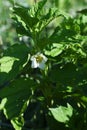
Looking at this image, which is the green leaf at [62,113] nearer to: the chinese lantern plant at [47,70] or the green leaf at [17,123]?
the chinese lantern plant at [47,70]

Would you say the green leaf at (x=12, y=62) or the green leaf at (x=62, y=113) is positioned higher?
Result: the green leaf at (x=12, y=62)

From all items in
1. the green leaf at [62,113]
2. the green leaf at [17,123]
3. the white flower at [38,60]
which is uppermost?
the white flower at [38,60]

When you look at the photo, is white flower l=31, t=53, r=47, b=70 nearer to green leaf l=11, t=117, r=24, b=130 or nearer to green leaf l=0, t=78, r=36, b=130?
green leaf l=0, t=78, r=36, b=130

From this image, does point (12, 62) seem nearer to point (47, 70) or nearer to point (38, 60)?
point (38, 60)

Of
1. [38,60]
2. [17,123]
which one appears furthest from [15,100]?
[38,60]

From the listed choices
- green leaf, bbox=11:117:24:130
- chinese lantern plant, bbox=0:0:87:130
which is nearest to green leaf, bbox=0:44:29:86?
chinese lantern plant, bbox=0:0:87:130

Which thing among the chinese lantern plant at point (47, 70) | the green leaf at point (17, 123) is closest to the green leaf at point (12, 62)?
the chinese lantern plant at point (47, 70)

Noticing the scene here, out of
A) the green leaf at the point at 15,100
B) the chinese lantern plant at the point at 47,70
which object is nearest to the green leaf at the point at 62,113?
the chinese lantern plant at the point at 47,70
